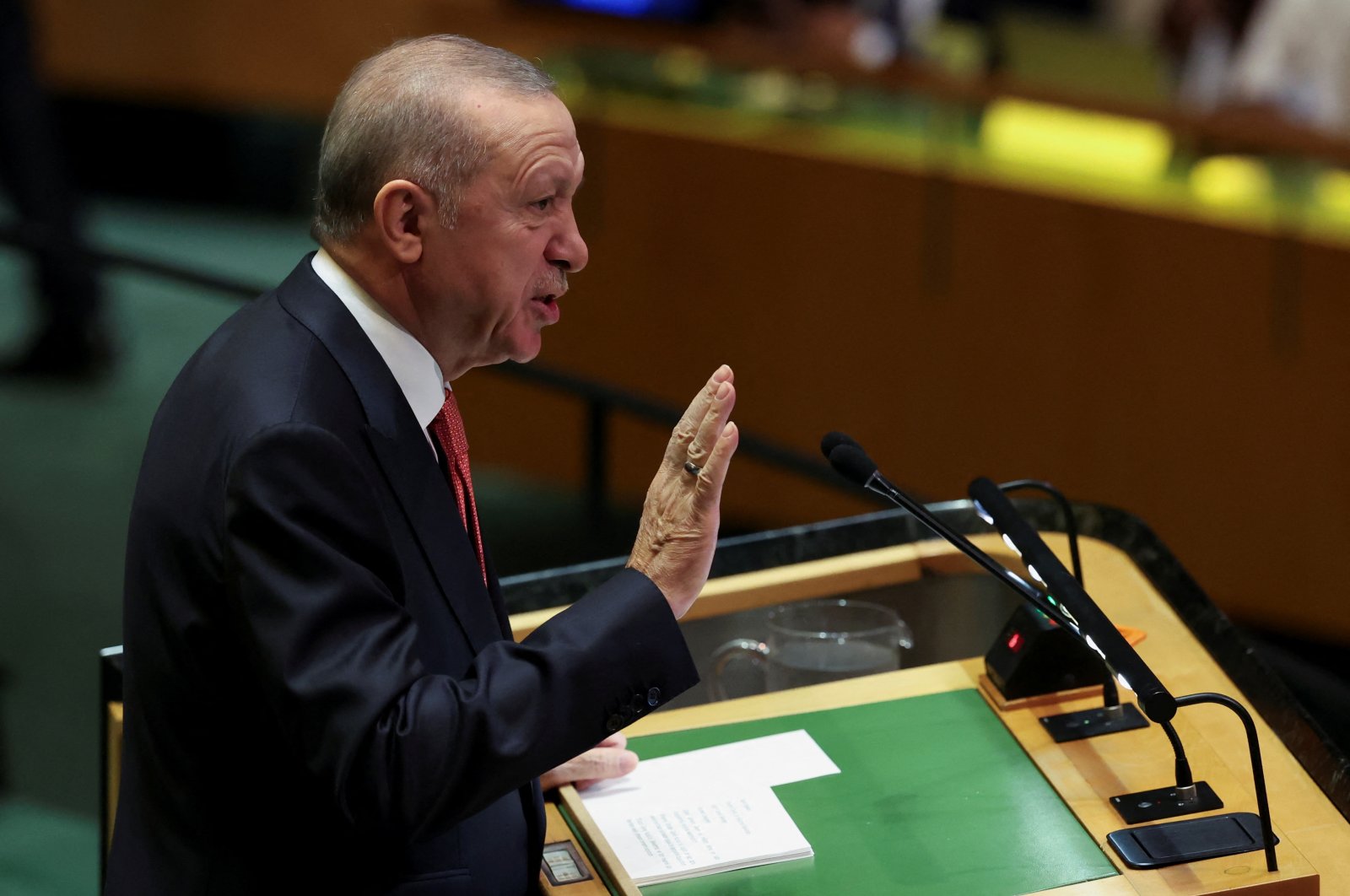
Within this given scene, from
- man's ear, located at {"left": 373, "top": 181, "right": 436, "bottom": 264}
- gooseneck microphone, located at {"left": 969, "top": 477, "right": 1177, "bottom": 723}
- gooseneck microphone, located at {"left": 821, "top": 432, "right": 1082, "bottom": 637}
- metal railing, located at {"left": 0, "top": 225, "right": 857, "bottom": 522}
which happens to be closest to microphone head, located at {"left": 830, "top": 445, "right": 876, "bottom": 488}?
gooseneck microphone, located at {"left": 821, "top": 432, "right": 1082, "bottom": 637}

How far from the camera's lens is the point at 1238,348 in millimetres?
4199

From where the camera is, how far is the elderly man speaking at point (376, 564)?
4.34 feet

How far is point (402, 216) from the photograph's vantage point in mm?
1432

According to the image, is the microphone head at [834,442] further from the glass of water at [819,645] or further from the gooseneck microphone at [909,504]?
the glass of water at [819,645]

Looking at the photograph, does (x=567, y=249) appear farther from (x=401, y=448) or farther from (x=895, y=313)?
(x=895, y=313)

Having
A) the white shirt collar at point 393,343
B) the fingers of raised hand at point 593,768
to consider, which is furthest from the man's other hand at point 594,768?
the white shirt collar at point 393,343

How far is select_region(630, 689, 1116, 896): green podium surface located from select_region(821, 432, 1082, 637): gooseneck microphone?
0.64ft

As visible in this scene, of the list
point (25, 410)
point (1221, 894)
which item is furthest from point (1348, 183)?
point (25, 410)

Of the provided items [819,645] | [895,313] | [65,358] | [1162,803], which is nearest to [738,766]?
[819,645]

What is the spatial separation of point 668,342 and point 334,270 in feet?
11.0

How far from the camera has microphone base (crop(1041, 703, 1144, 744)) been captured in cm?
182

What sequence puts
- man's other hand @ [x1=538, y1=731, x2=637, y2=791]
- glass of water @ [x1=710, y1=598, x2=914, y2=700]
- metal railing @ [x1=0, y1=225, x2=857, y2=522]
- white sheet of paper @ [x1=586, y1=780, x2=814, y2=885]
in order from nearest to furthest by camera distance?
white sheet of paper @ [x1=586, y1=780, x2=814, y2=885], man's other hand @ [x1=538, y1=731, x2=637, y2=791], glass of water @ [x1=710, y1=598, x2=914, y2=700], metal railing @ [x1=0, y1=225, x2=857, y2=522]

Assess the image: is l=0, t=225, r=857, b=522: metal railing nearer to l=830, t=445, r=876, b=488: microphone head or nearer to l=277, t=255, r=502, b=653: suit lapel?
l=830, t=445, r=876, b=488: microphone head

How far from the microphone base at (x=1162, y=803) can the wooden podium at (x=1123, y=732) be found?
0.05 feet
